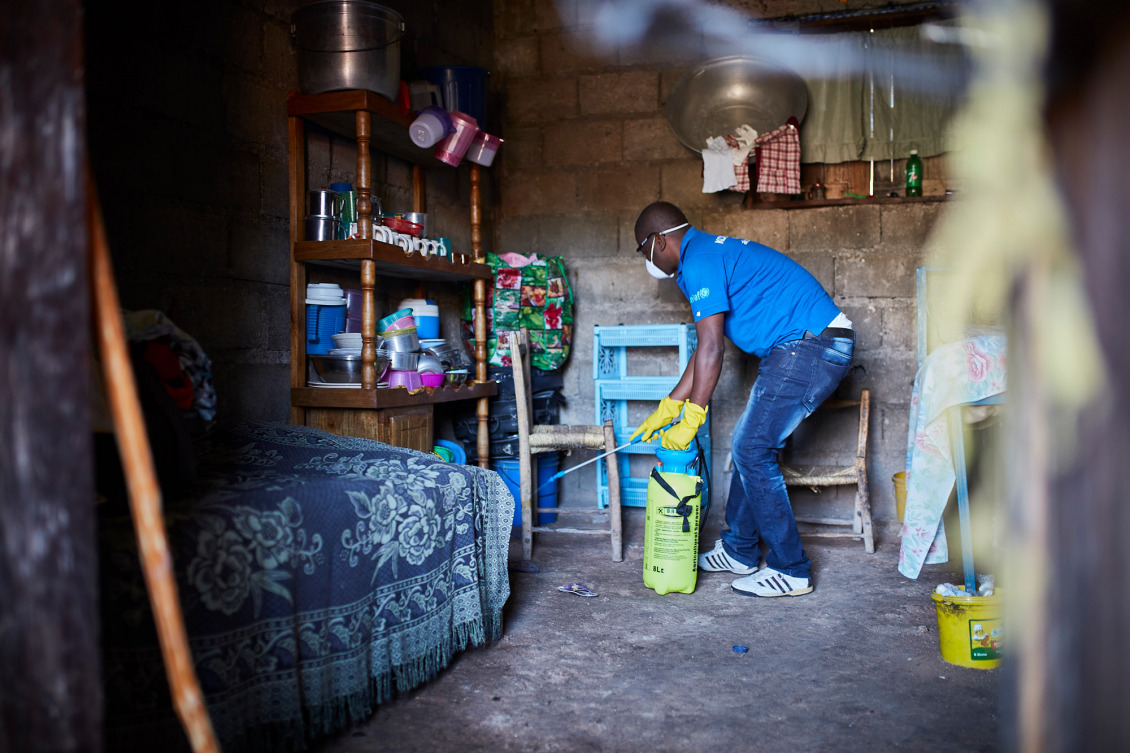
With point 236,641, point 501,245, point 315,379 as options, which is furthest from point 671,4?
point 236,641

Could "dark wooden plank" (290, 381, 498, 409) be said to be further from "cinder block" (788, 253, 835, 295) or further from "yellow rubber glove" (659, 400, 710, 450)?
"cinder block" (788, 253, 835, 295)

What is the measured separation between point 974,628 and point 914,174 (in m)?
2.29

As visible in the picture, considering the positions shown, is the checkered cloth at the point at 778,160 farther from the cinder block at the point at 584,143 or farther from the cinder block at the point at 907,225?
the cinder block at the point at 584,143

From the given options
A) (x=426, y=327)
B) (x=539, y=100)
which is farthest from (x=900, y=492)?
(x=539, y=100)

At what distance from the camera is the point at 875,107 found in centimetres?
367

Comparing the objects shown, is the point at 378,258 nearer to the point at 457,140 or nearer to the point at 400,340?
the point at 400,340

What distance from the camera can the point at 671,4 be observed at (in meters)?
3.95

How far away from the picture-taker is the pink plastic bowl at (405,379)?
9.61 feet

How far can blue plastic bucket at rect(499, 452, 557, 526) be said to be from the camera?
3.67m

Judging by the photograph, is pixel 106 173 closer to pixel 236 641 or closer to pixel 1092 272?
pixel 236 641

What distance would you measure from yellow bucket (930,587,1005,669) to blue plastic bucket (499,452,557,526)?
1940 mm

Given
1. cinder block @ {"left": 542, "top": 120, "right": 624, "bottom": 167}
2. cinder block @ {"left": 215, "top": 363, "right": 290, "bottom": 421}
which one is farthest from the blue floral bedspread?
cinder block @ {"left": 542, "top": 120, "right": 624, "bottom": 167}

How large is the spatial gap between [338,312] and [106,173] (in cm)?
94

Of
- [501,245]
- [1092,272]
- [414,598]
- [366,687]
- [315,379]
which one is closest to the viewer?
[1092,272]
